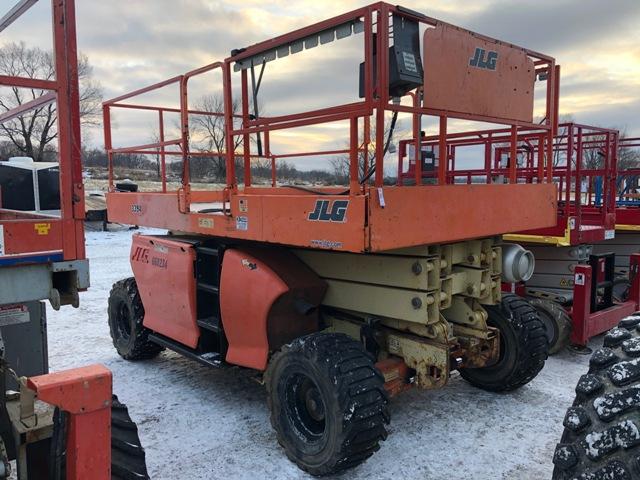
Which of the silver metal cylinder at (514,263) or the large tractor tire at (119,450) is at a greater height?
the silver metal cylinder at (514,263)

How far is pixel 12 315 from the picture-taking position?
2.63m

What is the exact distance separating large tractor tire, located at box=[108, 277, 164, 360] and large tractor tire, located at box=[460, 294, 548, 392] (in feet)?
11.0

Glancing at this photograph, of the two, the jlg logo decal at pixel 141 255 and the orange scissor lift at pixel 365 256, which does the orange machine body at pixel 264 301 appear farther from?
the jlg logo decal at pixel 141 255

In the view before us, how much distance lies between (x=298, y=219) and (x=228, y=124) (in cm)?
100

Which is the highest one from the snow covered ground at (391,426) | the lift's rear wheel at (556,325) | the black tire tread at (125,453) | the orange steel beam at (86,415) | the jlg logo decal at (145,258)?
the jlg logo decal at (145,258)

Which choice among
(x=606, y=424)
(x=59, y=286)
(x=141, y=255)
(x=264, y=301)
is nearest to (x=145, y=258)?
(x=141, y=255)

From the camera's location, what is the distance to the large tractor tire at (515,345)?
4586 mm

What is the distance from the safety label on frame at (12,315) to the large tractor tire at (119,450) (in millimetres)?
658

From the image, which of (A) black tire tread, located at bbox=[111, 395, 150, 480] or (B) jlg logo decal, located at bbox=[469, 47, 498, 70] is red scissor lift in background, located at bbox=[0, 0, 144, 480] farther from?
(B) jlg logo decal, located at bbox=[469, 47, 498, 70]

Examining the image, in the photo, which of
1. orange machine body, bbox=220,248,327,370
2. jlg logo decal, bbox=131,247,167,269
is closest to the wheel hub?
orange machine body, bbox=220,248,327,370

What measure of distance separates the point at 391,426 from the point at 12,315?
2776 millimetres

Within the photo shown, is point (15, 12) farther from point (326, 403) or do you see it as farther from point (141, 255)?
point (141, 255)

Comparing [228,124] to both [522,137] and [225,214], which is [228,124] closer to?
A: [225,214]

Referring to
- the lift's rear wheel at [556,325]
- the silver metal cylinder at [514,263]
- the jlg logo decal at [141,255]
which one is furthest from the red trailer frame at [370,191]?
the lift's rear wheel at [556,325]
